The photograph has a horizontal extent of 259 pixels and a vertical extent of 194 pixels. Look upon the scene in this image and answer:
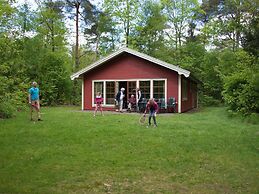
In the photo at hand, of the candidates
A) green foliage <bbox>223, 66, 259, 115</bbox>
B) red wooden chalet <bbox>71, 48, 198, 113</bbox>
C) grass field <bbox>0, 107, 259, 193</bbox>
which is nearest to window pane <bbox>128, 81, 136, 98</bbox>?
red wooden chalet <bbox>71, 48, 198, 113</bbox>

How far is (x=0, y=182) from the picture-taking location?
5.63 meters

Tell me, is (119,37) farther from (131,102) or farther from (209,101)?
(131,102)

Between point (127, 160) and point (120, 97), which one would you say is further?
point (120, 97)

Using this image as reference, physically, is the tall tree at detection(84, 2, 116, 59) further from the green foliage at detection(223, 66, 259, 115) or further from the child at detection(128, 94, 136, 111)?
the green foliage at detection(223, 66, 259, 115)

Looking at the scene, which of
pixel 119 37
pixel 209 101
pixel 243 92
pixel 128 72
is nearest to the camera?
pixel 243 92

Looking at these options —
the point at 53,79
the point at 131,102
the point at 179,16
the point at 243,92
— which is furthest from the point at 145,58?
the point at 179,16

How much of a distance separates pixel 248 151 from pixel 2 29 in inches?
677

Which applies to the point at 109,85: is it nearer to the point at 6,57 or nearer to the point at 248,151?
the point at 6,57

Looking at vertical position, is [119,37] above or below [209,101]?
above

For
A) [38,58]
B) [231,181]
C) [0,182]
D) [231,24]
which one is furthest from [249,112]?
[38,58]

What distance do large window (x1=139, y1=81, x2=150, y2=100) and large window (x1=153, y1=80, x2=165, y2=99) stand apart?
1.28 ft

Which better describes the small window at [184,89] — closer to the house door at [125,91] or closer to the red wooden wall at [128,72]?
the red wooden wall at [128,72]

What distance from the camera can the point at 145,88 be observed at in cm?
2117

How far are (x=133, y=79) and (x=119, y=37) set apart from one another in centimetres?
1727
